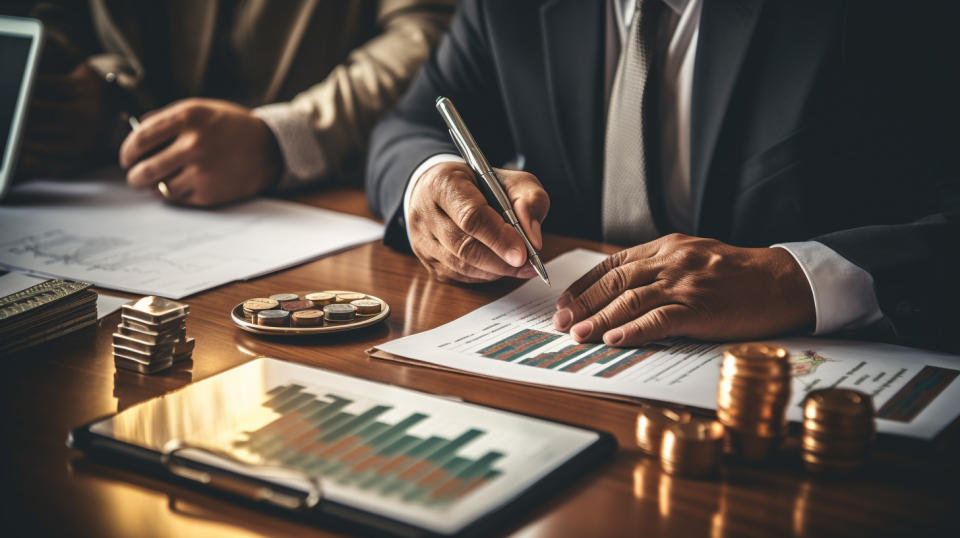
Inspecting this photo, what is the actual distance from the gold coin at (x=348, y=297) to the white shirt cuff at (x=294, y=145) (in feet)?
2.39

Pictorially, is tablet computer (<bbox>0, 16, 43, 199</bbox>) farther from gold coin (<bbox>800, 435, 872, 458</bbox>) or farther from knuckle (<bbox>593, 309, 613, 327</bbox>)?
gold coin (<bbox>800, 435, 872, 458</bbox>)

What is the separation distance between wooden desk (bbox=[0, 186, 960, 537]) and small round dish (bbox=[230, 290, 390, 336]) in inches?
0.8

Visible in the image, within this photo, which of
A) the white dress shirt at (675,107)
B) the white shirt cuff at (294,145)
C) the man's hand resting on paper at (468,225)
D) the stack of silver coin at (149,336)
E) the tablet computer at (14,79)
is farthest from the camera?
the white shirt cuff at (294,145)

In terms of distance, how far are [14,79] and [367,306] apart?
3.22 ft

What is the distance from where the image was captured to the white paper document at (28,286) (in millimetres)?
986

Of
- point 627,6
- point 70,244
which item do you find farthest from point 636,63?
point 70,244

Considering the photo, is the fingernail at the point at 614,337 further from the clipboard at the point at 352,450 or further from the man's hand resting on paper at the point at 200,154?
the man's hand resting on paper at the point at 200,154

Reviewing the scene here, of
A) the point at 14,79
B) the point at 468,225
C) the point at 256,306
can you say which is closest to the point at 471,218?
the point at 468,225

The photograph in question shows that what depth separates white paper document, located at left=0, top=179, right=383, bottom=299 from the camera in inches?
44.8

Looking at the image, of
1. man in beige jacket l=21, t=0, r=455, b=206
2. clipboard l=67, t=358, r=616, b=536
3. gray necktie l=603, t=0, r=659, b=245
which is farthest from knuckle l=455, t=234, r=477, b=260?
man in beige jacket l=21, t=0, r=455, b=206

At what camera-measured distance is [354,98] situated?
1.80 meters

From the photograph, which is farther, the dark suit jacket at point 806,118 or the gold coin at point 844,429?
the dark suit jacket at point 806,118

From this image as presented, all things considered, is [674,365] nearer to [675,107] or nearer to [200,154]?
[675,107]

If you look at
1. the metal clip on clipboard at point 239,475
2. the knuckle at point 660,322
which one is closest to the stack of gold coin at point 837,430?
the knuckle at point 660,322
